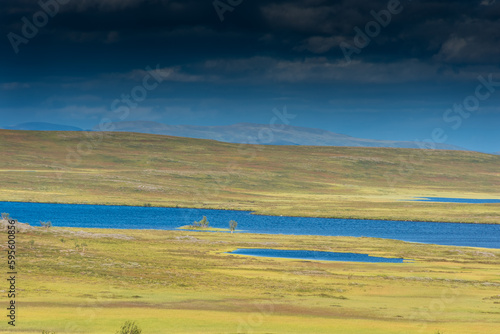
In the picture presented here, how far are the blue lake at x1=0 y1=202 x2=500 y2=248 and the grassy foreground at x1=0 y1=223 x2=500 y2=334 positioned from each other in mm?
24251

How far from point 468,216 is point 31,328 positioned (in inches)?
Result: 5160

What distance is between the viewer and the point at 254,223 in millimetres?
129625

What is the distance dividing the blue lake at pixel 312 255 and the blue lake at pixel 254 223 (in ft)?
86.0

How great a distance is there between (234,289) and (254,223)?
73.8m

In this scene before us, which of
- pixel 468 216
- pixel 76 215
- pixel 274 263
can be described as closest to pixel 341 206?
pixel 468 216

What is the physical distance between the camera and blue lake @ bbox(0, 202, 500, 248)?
373ft

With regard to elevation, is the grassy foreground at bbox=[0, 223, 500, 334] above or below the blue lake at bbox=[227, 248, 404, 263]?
below

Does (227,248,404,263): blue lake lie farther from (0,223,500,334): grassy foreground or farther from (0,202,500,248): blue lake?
(0,202,500,248): blue lake

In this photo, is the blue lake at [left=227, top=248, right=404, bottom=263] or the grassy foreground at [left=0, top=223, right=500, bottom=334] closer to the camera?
the grassy foreground at [left=0, top=223, right=500, bottom=334]

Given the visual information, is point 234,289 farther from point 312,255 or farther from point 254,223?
point 254,223

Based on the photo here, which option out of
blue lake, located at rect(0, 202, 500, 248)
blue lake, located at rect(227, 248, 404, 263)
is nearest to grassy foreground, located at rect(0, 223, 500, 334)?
blue lake, located at rect(227, 248, 404, 263)

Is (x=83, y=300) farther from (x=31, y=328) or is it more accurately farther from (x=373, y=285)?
(x=373, y=285)

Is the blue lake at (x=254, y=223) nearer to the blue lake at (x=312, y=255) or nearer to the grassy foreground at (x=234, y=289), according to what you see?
the grassy foreground at (x=234, y=289)

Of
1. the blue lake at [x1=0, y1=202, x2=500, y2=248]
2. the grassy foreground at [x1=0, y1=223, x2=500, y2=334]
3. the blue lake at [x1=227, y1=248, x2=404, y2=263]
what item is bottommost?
the grassy foreground at [x1=0, y1=223, x2=500, y2=334]
